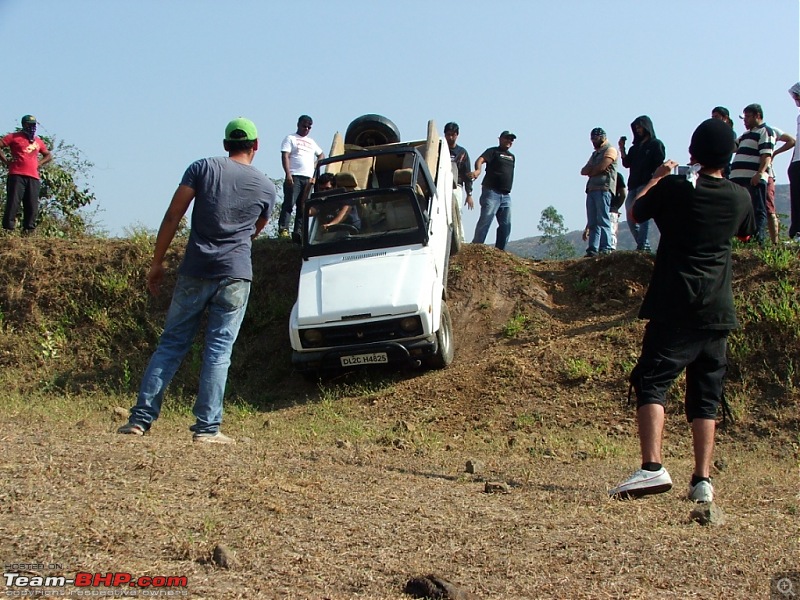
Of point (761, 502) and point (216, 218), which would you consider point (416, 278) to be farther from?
point (761, 502)

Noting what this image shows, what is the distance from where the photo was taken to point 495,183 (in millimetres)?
14000

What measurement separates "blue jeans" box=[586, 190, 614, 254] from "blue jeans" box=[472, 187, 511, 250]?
4.69 feet

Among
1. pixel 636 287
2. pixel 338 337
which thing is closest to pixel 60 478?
pixel 338 337

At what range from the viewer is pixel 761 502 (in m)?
5.41

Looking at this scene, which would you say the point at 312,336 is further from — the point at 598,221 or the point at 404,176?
the point at 598,221

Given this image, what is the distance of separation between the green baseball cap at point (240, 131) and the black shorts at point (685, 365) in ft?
10.5

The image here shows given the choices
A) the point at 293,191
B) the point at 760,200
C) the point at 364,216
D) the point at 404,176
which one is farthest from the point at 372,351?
the point at 760,200

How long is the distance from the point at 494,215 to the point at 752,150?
429cm

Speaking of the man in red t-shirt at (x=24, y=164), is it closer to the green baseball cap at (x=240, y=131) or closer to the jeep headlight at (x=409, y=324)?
the jeep headlight at (x=409, y=324)

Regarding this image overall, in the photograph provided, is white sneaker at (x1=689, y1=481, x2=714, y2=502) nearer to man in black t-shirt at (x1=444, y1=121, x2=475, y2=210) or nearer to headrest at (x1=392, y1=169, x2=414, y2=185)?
headrest at (x1=392, y1=169, x2=414, y2=185)

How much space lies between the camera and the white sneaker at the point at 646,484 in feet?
16.8

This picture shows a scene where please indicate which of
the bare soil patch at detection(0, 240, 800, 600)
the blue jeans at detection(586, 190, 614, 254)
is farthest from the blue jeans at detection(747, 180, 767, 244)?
the blue jeans at detection(586, 190, 614, 254)

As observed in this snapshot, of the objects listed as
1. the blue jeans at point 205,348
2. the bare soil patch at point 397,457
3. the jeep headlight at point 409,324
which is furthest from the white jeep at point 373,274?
the blue jeans at point 205,348

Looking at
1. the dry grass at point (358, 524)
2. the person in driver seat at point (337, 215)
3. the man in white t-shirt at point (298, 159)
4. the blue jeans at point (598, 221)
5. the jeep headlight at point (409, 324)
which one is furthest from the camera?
the man in white t-shirt at point (298, 159)
